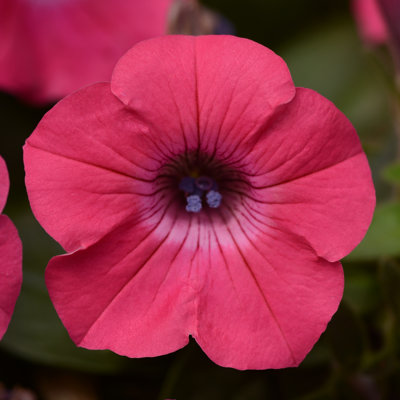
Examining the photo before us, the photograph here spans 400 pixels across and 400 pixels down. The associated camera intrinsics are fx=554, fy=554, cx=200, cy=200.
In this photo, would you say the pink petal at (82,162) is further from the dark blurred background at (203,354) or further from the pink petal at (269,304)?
the dark blurred background at (203,354)

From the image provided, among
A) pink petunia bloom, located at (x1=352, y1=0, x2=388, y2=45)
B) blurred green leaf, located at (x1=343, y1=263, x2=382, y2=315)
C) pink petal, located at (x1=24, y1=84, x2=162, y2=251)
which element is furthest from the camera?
pink petunia bloom, located at (x1=352, y1=0, x2=388, y2=45)

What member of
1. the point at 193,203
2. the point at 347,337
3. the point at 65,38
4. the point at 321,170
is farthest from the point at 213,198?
the point at 65,38

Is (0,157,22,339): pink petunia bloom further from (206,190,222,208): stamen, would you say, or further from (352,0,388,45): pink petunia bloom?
(352,0,388,45): pink petunia bloom

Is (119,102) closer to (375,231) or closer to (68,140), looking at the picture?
(68,140)

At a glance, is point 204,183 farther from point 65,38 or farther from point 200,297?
point 65,38

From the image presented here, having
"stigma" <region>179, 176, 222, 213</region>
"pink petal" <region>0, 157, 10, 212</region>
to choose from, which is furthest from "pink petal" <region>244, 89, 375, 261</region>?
"pink petal" <region>0, 157, 10, 212</region>

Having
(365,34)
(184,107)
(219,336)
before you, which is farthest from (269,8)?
(219,336)
